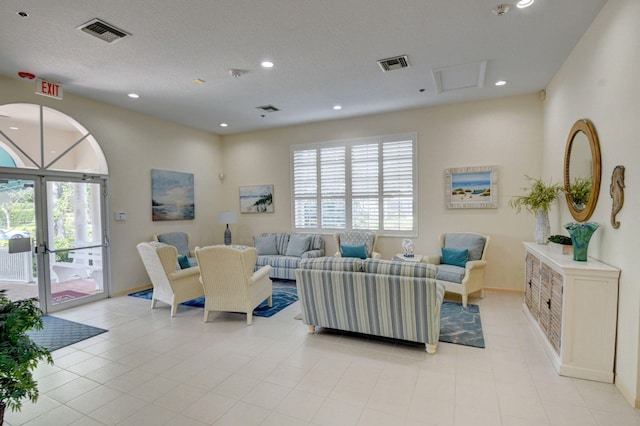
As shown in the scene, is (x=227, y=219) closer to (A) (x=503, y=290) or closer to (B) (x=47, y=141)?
(B) (x=47, y=141)

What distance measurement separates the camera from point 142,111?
5719 mm

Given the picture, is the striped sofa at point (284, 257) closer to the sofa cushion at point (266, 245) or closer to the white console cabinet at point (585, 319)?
the sofa cushion at point (266, 245)

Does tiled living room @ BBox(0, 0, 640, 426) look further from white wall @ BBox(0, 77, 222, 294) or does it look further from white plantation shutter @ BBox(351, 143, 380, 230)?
white plantation shutter @ BBox(351, 143, 380, 230)

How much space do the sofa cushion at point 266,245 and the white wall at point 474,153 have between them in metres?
1.20

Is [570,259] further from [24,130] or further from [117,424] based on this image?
[24,130]

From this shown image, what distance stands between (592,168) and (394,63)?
2.42m

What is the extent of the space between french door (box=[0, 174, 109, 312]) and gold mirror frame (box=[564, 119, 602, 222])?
6.73 metres

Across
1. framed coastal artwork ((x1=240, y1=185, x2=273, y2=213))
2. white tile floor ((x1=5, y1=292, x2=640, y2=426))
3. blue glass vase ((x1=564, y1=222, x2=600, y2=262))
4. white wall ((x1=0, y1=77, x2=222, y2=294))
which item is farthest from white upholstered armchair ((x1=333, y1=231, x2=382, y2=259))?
white wall ((x1=0, y1=77, x2=222, y2=294))

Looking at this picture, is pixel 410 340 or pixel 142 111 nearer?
pixel 410 340

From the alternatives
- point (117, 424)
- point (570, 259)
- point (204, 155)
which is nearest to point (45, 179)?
point (204, 155)

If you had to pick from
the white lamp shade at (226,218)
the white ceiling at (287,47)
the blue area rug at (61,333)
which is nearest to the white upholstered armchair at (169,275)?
the blue area rug at (61,333)

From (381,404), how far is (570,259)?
2305mm

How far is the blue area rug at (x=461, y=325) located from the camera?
3425 mm

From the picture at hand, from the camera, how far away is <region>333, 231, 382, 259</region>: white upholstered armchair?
5801 mm
